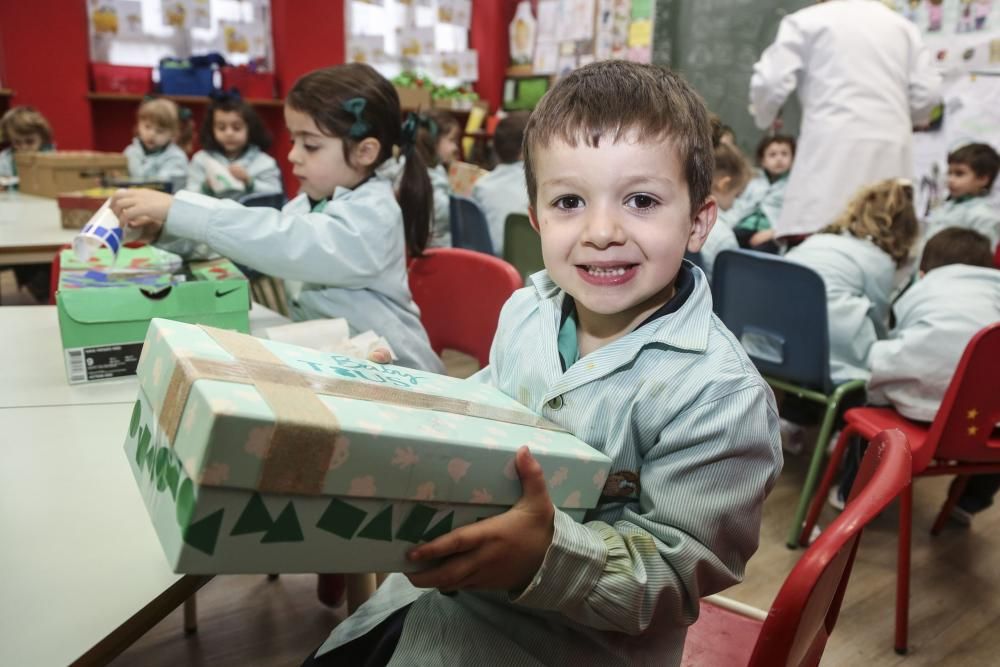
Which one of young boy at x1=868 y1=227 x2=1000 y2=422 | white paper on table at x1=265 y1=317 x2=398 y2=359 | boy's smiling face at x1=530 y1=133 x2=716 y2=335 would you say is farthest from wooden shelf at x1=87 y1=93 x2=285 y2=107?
boy's smiling face at x1=530 y1=133 x2=716 y2=335

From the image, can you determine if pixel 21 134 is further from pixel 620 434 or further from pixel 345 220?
pixel 620 434

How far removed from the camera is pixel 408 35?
6457 mm

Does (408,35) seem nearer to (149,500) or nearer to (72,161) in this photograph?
(72,161)

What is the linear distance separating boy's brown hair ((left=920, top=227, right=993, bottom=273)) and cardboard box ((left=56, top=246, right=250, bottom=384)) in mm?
1783

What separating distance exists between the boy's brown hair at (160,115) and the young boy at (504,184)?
1.87m

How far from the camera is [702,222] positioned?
793 millimetres

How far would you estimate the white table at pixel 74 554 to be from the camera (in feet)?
1.72

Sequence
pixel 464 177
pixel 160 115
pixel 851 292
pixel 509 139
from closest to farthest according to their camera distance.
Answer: pixel 851 292 < pixel 509 139 < pixel 160 115 < pixel 464 177

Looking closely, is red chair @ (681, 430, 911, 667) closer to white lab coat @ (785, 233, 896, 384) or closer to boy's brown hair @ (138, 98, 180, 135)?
white lab coat @ (785, 233, 896, 384)

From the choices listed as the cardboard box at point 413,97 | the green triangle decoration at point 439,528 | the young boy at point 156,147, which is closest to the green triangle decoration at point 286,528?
the green triangle decoration at point 439,528

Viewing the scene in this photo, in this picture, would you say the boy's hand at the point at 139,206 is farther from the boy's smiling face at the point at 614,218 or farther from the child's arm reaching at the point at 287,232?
the boy's smiling face at the point at 614,218

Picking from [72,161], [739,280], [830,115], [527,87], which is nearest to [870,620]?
[739,280]

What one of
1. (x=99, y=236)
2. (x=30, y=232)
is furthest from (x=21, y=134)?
(x=99, y=236)

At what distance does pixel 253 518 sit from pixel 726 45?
4.60 metres
